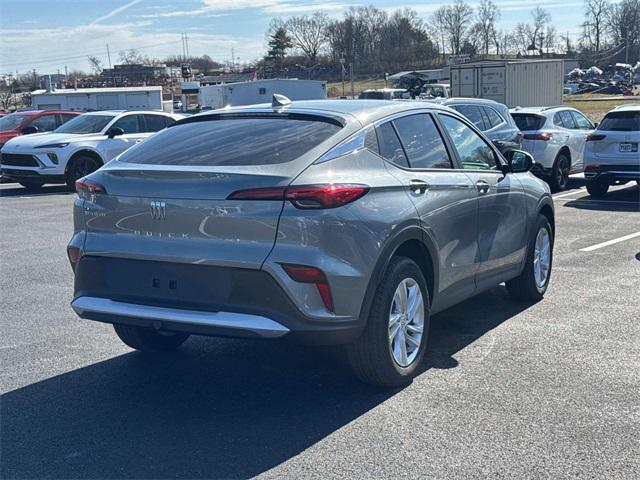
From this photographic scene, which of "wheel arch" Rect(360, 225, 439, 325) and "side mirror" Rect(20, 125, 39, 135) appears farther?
"side mirror" Rect(20, 125, 39, 135)

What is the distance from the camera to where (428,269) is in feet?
17.5

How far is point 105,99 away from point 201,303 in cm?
3707

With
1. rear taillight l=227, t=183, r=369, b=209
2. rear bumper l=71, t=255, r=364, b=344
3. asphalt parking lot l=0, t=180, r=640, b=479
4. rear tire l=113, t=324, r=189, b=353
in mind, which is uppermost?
rear taillight l=227, t=183, r=369, b=209

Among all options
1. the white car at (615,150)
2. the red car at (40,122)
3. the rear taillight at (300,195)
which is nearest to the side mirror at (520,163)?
the rear taillight at (300,195)

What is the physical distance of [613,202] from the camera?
14328 millimetres

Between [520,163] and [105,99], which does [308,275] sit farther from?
[105,99]

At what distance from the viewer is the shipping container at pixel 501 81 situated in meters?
26.7

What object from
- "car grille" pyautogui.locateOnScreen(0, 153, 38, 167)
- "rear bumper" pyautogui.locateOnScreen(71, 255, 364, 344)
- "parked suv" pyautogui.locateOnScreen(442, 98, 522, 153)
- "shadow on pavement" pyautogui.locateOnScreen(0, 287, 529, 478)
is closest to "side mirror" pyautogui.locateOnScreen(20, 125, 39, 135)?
"car grille" pyautogui.locateOnScreen(0, 153, 38, 167)

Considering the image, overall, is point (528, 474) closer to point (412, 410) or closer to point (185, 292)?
point (412, 410)

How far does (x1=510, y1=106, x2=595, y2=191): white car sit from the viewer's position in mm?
16047

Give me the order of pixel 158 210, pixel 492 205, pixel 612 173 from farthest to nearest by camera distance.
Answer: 1. pixel 612 173
2. pixel 492 205
3. pixel 158 210

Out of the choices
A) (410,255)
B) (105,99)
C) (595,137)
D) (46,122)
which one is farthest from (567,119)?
(105,99)

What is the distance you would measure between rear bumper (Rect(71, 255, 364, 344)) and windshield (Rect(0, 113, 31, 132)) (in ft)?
61.5

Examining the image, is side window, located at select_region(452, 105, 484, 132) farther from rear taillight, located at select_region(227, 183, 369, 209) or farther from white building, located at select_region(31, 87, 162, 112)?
white building, located at select_region(31, 87, 162, 112)
